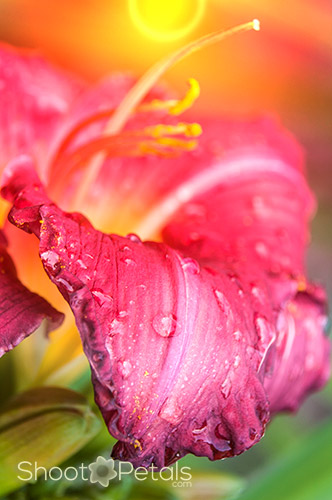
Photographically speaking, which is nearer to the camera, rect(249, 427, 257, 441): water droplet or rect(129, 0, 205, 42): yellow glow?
rect(249, 427, 257, 441): water droplet

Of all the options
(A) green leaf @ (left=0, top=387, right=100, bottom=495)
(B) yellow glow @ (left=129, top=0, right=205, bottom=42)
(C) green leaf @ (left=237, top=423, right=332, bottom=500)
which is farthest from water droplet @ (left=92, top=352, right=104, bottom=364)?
(B) yellow glow @ (left=129, top=0, right=205, bottom=42)

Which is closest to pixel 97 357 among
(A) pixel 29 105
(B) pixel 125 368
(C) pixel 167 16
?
(B) pixel 125 368

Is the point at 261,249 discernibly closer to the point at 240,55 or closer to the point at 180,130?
the point at 180,130

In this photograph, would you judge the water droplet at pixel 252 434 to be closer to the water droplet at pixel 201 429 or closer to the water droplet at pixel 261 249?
the water droplet at pixel 201 429

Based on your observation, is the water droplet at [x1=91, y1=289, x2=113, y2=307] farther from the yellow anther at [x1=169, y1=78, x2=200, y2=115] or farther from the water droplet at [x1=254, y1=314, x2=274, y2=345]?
the yellow anther at [x1=169, y1=78, x2=200, y2=115]

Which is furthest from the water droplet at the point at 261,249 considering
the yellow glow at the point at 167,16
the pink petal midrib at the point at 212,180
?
the yellow glow at the point at 167,16

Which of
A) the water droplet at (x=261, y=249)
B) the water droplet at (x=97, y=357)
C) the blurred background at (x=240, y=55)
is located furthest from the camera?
the blurred background at (x=240, y=55)
